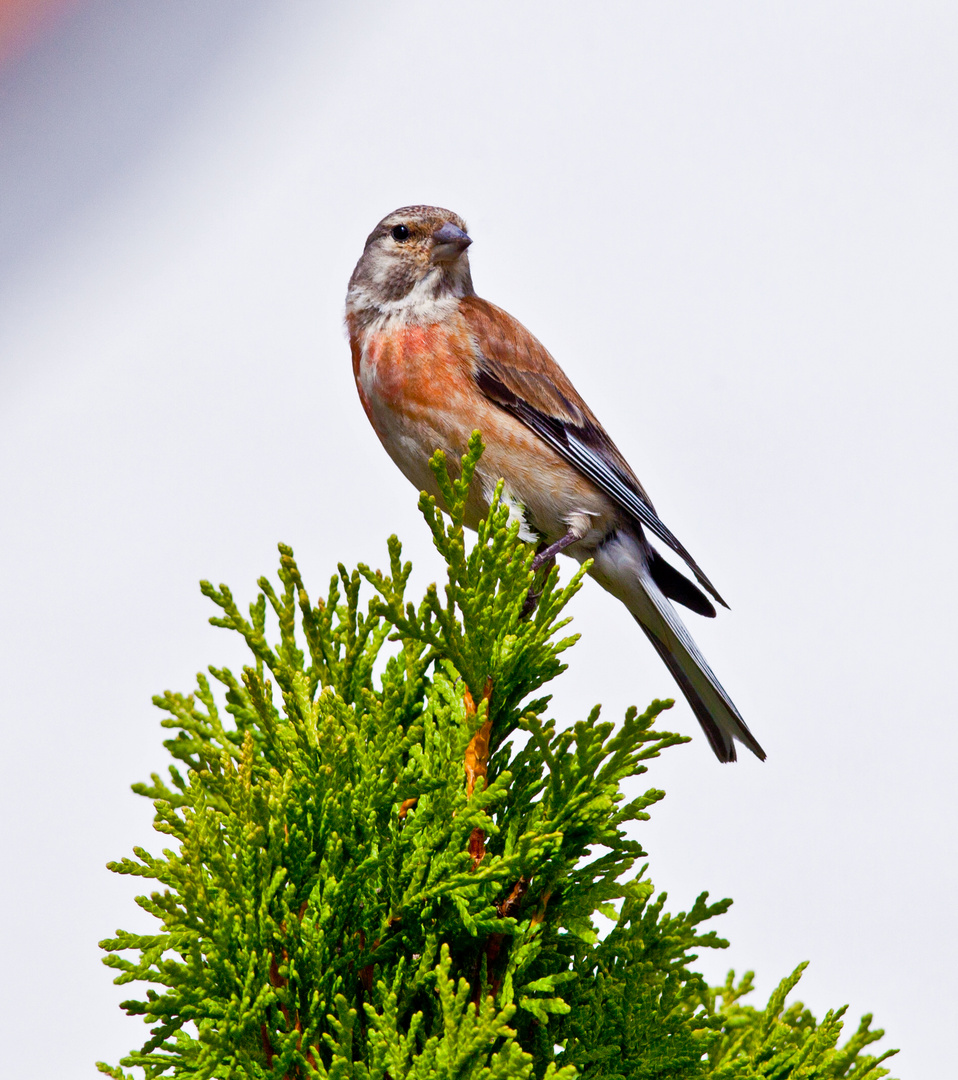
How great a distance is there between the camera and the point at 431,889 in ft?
6.20

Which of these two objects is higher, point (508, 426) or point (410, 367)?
point (410, 367)

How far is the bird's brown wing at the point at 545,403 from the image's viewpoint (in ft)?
11.8

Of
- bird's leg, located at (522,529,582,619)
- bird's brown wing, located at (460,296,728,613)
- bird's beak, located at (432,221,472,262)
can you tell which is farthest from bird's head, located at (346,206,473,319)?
bird's leg, located at (522,529,582,619)

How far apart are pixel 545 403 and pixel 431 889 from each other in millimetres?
2194

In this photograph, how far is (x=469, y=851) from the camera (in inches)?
80.5

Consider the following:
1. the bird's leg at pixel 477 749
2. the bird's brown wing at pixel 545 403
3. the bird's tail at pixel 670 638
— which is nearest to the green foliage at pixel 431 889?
the bird's leg at pixel 477 749

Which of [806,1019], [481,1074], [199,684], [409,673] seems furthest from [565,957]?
[199,684]

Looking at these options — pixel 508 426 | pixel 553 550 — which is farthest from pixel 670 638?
pixel 508 426

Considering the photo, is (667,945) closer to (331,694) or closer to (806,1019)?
(806,1019)

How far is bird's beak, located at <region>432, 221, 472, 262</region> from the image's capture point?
3904mm

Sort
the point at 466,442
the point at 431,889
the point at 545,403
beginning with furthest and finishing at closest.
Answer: the point at 545,403 < the point at 466,442 < the point at 431,889

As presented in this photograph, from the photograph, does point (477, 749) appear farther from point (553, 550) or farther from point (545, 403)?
point (545, 403)

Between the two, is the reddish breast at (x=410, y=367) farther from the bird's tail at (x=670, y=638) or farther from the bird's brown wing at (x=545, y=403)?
the bird's tail at (x=670, y=638)

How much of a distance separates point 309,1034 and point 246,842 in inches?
13.8
